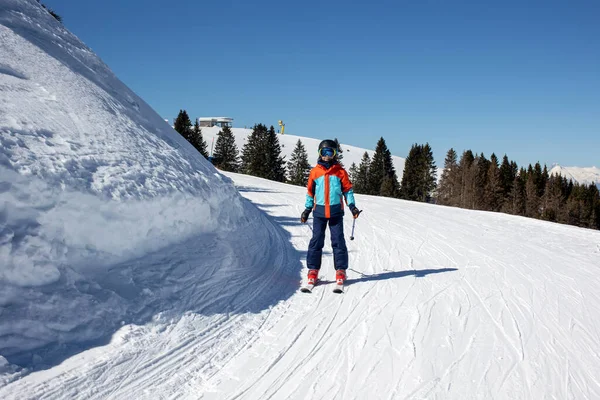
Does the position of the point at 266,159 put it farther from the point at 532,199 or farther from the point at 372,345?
the point at 372,345

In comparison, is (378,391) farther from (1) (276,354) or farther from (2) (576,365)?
(2) (576,365)

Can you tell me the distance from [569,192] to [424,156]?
40.9m

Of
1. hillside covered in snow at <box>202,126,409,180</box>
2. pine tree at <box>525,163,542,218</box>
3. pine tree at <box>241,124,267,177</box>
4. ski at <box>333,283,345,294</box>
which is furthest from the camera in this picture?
hillside covered in snow at <box>202,126,409,180</box>

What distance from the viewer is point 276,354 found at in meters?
3.41

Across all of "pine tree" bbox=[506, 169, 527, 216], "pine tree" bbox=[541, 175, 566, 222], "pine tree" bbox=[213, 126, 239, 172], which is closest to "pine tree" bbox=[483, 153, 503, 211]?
"pine tree" bbox=[506, 169, 527, 216]

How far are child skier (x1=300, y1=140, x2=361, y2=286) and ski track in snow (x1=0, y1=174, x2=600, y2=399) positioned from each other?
0.42 m

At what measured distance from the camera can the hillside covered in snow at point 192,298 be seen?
9.70ft

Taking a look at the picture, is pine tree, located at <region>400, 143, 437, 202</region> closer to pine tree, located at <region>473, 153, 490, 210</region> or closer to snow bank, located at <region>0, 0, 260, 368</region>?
pine tree, located at <region>473, 153, 490, 210</region>

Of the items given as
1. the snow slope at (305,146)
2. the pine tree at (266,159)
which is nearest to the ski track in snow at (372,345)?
the pine tree at (266,159)

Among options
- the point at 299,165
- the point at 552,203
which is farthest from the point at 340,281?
the point at 552,203

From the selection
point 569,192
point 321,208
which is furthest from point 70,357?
point 569,192

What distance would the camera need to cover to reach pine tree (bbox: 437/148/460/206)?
2672 inches

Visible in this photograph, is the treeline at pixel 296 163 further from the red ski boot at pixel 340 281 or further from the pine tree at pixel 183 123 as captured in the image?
the red ski boot at pixel 340 281

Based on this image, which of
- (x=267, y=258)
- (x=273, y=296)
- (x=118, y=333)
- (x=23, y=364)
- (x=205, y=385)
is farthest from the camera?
(x=267, y=258)
